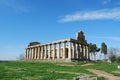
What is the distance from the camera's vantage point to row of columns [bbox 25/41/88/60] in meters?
95.2

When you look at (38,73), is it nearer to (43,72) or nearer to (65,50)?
(43,72)

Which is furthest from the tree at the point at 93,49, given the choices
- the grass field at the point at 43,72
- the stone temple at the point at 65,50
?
the grass field at the point at 43,72

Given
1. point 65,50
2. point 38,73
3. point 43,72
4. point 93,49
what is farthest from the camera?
point 93,49

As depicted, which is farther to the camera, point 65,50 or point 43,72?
point 65,50

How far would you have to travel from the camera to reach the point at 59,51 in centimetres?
9750

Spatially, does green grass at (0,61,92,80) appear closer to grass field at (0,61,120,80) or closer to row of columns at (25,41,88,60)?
grass field at (0,61,120,80)

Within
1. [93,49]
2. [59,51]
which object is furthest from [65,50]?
[93,49]

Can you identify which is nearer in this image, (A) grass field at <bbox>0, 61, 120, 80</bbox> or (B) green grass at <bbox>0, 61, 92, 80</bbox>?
(B) green grass at <bbox>0, 61, 92, 80</bbox>

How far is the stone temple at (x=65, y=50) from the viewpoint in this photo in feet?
307

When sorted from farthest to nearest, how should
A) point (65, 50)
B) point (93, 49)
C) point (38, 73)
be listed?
point (93, 49) → point (65, 50) → point (38, 73)

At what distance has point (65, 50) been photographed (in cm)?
9700

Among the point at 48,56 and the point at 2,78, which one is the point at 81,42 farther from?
the point at 2,78

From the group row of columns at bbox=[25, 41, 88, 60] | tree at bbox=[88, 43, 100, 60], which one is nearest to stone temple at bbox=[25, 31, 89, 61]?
row of columns at bbox=[25, 41, 88, 60]

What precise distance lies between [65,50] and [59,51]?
263 cm
